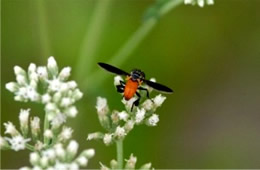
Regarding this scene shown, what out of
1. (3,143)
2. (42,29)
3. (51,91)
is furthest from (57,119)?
(42,29)

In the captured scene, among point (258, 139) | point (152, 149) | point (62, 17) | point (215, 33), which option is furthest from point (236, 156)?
point (62, 17)

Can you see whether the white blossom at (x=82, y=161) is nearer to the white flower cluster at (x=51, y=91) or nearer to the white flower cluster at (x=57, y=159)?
the white flower cluster at (x=57, y=159)

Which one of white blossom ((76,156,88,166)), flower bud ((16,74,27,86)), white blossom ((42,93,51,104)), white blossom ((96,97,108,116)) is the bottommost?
white blossom ((76,156,88,166))

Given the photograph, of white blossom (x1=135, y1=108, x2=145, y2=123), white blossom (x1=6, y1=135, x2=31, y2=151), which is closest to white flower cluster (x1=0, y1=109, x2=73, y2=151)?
white blossom (x1=6, y1=135, x2=31, y2=151)

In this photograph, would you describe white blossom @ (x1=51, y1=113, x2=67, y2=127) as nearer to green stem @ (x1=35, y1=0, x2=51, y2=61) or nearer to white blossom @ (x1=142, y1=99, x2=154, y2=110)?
white blossom @ (x1=142, y1=99, x2=154, y2=110)

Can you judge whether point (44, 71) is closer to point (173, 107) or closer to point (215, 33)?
point (173, 107)

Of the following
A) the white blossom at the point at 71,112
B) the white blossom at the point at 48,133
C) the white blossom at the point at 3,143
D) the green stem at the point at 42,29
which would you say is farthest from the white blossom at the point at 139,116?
the green stem at the point at 42,29

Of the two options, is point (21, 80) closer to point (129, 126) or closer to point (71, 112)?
point (71, 112)
